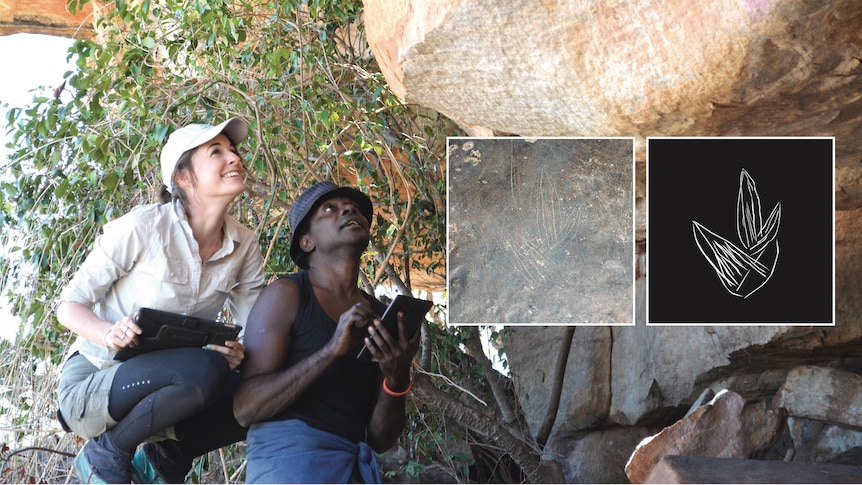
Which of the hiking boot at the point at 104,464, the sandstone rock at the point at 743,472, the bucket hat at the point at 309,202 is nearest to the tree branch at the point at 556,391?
the sandstone rock at the point at 743,472

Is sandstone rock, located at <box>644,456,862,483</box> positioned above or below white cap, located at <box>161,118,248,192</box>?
below

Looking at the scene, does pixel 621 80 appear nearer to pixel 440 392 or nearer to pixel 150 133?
pixel 150 133

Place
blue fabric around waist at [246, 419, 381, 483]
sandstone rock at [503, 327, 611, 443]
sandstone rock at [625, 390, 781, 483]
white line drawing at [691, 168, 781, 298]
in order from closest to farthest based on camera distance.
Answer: blue fabric around waist at [246, 419, 381, 483]
white line drawing at [691, 168, 781, 298]
sandstone rock at [625, 390, 781, 483]
sandstone rock at [503, 327, 611, 443]

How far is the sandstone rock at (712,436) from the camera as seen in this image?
13.1ft

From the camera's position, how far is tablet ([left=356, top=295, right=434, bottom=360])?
280 centimetres

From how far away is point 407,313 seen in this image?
2.83 metres

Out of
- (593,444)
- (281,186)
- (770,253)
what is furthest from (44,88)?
(593,444)

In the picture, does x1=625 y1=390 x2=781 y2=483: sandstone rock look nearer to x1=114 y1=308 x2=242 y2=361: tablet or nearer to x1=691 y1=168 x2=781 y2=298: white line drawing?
x1=691 y1=168 x2=781 y2=298: white line drawing

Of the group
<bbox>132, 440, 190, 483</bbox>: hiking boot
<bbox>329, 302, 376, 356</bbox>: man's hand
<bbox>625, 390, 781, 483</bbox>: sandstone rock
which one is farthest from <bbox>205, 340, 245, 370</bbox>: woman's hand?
<bbox>625, 390, 781, 483</bbox>: sandstone rock

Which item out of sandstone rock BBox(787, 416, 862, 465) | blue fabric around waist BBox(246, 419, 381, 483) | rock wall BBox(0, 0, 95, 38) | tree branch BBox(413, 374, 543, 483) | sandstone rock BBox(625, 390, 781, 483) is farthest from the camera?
rock wall BBox(0, 0, 95, 38)

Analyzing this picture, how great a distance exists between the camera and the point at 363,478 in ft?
9.49

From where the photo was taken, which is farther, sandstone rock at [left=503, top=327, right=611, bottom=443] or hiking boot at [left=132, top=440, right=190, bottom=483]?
sandstone rock at [left=503, top=327, right=611, bottom=443]

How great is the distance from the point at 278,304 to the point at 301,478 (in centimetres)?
53

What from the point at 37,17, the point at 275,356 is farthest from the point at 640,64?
the point at 37,17
